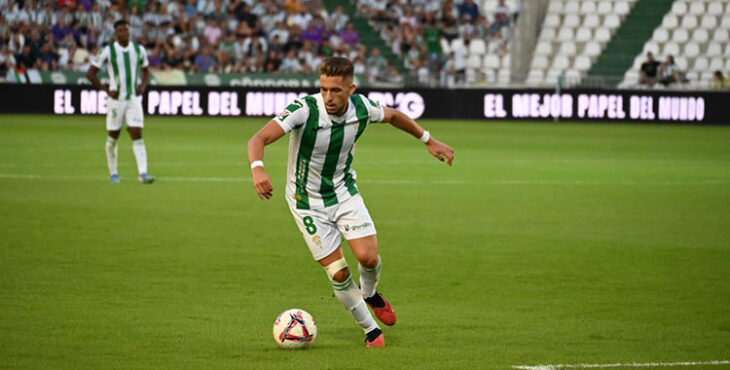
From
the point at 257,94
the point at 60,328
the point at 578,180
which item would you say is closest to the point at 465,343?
the point at 60,328

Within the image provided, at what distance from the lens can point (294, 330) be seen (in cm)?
697

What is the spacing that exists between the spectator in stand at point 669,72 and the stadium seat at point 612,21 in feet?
13.9

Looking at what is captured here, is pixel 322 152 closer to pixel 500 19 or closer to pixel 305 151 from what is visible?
pixel 305 151

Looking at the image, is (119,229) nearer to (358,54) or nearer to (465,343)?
(465,343)

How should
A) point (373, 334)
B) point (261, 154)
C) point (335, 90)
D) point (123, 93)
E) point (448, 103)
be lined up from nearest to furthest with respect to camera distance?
point (261, 154)
point (335, 90)
point (373, 334)
point (123, 93)
point (448, 103)

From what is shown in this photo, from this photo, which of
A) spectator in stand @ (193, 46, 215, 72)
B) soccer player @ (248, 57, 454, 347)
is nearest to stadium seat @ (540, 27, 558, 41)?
spectator in stand @ (193, 46, 215, 72)

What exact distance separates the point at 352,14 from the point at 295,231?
95.1 ft

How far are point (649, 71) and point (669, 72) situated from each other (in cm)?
57

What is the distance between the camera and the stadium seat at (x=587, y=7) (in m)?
40.9

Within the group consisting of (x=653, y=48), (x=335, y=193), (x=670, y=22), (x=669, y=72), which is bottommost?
(x=669, y=72)

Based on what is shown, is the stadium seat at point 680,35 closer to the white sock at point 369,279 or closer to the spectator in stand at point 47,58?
the spectator in stand at point 47,58

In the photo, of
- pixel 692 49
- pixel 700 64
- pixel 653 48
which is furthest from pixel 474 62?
pixel 700 64

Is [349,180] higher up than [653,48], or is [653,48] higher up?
[349,180]

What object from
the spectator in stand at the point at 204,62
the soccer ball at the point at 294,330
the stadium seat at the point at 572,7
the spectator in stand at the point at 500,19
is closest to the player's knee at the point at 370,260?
the soccer ball at the point at 294,330
